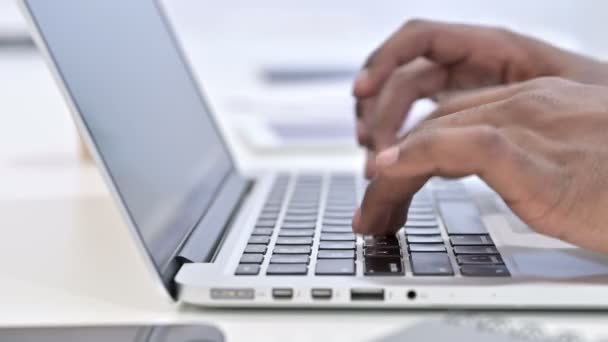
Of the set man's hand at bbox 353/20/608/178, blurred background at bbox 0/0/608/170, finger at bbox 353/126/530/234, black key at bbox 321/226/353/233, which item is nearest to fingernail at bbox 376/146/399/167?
finger at bbox 353/126/530/234

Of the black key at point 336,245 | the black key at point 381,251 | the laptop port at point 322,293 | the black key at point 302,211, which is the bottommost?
the black key at point 302,211

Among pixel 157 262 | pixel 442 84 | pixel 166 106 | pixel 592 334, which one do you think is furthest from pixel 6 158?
pixel 592 334

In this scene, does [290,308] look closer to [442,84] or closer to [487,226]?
[487,226]

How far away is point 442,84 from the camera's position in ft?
2.90

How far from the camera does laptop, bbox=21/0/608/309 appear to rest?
0.45 metres

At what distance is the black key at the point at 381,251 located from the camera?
1.65ft

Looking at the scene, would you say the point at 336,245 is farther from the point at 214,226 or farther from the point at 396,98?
the point at 396,98

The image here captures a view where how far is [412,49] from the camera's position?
82 centimetres

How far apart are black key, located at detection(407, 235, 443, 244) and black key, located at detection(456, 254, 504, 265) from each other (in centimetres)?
4

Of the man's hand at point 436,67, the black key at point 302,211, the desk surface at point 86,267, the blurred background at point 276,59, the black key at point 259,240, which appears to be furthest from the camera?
the blurred background at point 276,59

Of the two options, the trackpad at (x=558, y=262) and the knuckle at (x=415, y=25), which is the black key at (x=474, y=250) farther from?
the knuckle at (x=415, y=25)

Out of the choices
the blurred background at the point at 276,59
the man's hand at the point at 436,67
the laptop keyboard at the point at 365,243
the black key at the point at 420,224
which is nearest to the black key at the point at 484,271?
the laptop keyboard at the point at 365,243

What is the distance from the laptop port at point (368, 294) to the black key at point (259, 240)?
11 centimetres

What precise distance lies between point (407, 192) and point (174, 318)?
0.51ft
